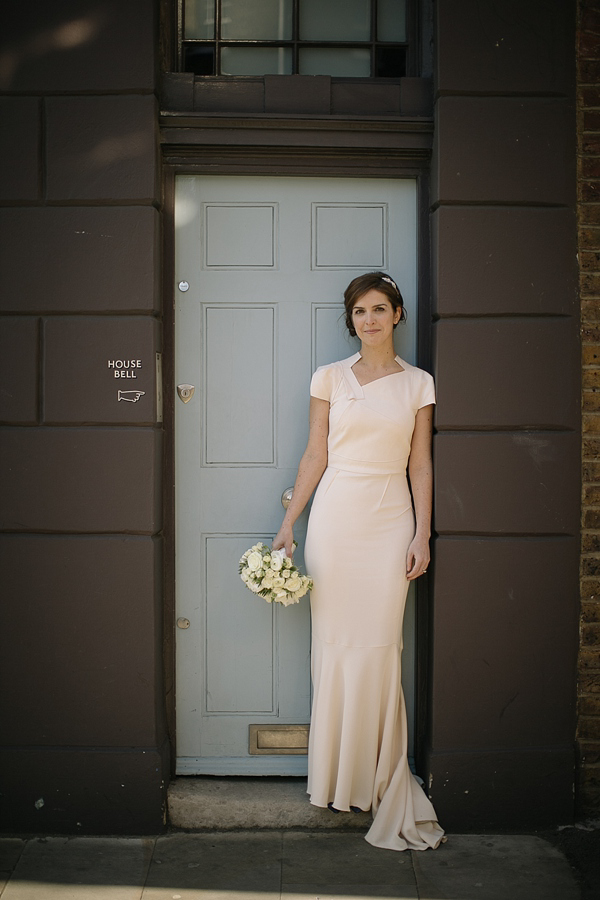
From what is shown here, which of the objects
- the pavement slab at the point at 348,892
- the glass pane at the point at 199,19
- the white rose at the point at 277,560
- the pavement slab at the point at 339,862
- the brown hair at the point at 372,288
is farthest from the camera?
the glass pane at the point at 199,19

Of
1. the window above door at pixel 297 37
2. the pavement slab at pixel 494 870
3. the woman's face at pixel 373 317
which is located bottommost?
the pavement slab at pixel 494 870

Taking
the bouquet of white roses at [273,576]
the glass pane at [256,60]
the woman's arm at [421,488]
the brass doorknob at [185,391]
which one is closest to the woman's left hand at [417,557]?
the woman's arm at [421,488]

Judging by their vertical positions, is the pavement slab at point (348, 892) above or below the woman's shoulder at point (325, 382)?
below

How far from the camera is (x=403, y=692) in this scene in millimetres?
3332

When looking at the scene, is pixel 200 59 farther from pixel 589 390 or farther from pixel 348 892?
pixel 348 892

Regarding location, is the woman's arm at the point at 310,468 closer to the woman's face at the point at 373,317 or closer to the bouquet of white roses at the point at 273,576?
the bouquet of white roses at the point at 273,576

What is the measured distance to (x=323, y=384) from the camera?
10.1ft

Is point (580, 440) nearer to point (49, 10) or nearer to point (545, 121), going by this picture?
point (545, 121)

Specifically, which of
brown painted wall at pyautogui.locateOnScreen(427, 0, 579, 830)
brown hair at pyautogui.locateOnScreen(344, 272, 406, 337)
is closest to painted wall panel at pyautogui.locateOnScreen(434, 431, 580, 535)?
brown painted wall at pyautogui.locateOnScreen(427, 0, 579, 830)

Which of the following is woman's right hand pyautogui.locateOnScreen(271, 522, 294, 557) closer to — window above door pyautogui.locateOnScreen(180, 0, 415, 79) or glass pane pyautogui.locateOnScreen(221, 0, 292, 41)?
window above door pyautogui.locateOnScreen(180, 0, 415, 79)

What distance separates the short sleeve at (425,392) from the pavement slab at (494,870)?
189 centimetres

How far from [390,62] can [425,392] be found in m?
1.69

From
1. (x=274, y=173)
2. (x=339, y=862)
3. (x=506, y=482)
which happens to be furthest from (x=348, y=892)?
(x=274, y=173)

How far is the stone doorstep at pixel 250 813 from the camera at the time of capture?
314 centimetres
